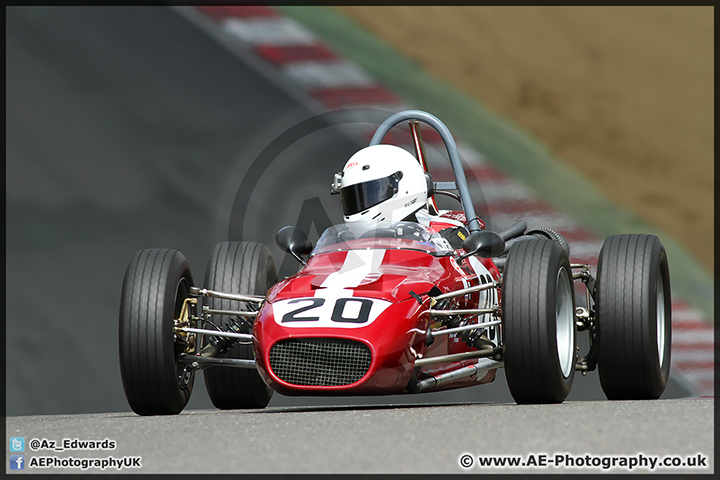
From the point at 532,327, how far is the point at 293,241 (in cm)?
197

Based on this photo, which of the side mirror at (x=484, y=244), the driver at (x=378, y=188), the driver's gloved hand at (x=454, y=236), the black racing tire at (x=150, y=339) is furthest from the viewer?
the driver's gloved hand at (x=454, y=236)

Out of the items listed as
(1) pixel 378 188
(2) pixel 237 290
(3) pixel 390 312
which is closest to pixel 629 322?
(3) pixel 390 312

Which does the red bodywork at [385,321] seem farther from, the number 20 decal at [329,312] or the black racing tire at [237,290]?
the black racing tire at [237,290]

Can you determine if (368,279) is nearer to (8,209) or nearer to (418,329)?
(418,329)

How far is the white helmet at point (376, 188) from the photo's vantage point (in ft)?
24.1

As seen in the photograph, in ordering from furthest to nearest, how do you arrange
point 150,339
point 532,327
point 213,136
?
point 213,136 < point 150,339 < point 532,327

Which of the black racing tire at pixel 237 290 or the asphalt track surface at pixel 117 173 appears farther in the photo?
the asphalt track surface at pixel 117 173

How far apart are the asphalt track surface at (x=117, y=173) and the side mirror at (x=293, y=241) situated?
346 centimetres

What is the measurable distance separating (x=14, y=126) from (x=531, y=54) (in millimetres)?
8032

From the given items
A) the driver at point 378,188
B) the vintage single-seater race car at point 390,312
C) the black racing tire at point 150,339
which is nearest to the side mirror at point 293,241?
the vintage single-seater race car at point 390,312

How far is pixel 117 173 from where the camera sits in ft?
44.8

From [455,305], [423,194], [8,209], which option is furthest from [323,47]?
[455,305]

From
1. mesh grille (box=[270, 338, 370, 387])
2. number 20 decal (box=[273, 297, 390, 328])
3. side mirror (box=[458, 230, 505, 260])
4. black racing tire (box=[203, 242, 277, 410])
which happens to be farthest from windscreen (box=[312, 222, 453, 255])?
mesh grille (box=[270, 338, 370, 387])

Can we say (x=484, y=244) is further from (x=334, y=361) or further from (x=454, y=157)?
(x=454, y=157)
